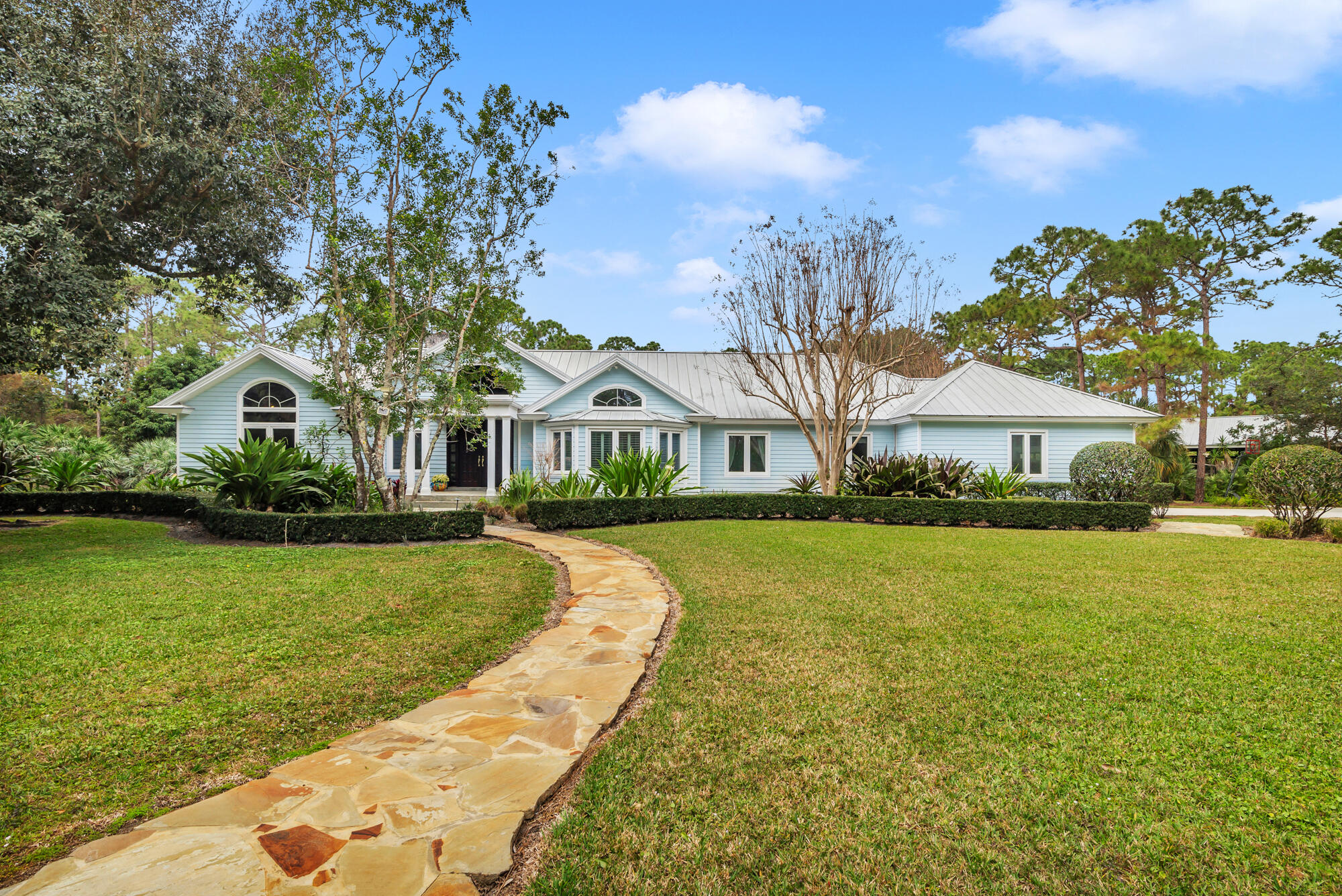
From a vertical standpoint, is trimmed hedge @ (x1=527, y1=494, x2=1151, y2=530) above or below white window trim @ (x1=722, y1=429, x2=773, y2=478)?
A: below

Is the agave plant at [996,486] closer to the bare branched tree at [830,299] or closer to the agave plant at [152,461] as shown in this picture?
the bare branched tree at [830,299]

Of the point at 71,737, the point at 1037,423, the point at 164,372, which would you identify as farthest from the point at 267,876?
the point at 164,372

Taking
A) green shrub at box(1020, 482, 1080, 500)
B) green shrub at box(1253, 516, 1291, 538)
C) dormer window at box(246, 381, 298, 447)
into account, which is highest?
dormer window at box(246, 381, 298, 447)

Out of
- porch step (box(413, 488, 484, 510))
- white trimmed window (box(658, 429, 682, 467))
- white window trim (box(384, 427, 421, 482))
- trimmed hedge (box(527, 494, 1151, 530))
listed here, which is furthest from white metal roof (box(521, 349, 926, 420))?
trimmed hedge (box(527, 494, 1151, 530))

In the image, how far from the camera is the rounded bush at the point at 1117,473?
13.9m

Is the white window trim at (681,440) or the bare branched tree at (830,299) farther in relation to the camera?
the white window trim at (681,440)

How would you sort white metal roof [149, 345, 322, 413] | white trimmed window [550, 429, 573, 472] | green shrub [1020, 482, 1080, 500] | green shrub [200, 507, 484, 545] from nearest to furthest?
1. green shrub [200, 507, 484, 545]
2. white metal roof [149, 345, 322, 413]
3. green shrub [1020, 482, 1080, 500]
4. white trimmed window [550, 429, 573, 472]

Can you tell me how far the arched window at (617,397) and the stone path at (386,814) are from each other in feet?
48.4

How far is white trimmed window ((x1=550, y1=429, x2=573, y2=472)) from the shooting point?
57.4 ft

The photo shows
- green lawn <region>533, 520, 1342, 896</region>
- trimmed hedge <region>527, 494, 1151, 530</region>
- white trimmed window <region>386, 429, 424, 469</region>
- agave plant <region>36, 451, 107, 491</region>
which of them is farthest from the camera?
white trimmed window <region>386, 429, 424, 469</region>

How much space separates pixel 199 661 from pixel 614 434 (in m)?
13.3

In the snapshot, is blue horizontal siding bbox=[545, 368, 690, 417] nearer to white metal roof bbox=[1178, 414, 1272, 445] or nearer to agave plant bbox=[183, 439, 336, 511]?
agave plant bbox=[183, 439, 336, 511]

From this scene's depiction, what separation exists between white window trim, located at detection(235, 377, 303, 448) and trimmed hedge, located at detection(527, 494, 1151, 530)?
9.31 meters

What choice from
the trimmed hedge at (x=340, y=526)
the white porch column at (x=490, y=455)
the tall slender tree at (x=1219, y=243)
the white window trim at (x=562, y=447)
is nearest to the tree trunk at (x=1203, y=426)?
the tall slender tree at (x=1219, y=243)
